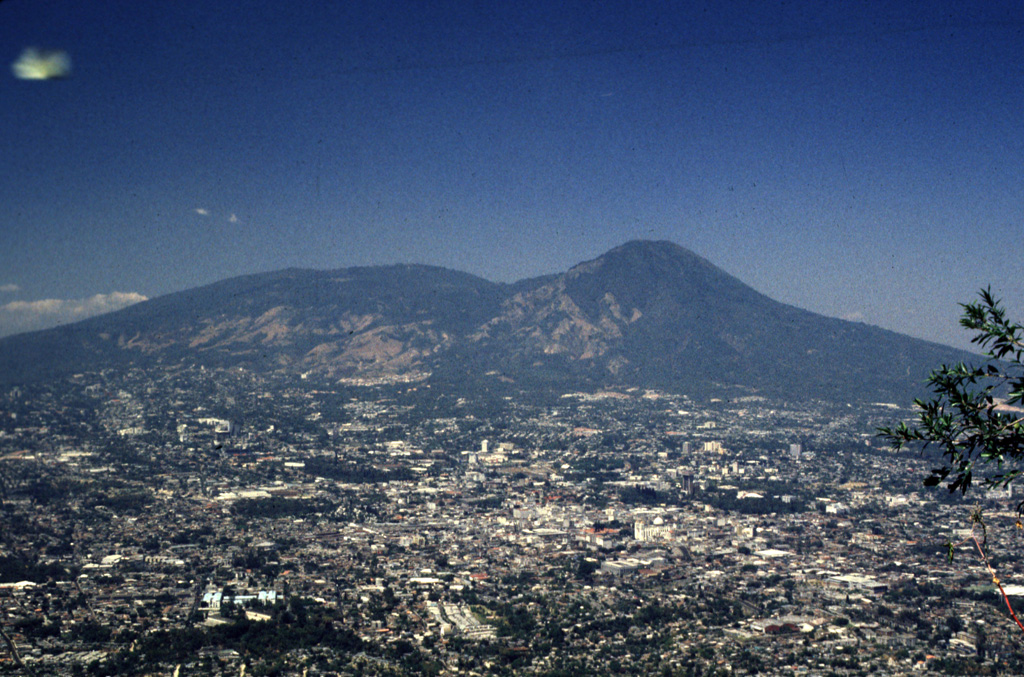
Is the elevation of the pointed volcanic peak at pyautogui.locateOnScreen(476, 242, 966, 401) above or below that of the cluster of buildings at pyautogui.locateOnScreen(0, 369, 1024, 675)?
above

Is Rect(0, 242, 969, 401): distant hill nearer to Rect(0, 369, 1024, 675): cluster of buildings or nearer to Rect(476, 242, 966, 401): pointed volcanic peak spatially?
Rect(476, 242, 966, 401): pointed volcanic peak

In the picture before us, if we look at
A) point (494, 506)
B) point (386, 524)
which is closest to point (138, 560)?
point (386, 524)

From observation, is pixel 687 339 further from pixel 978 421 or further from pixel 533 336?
pixel 978 421

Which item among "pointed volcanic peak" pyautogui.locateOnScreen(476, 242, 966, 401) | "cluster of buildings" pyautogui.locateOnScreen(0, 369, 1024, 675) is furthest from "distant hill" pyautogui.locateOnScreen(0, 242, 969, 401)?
"cluster of buildings" pyautogui.locateOnScreen(0, 369, 1024, 675)

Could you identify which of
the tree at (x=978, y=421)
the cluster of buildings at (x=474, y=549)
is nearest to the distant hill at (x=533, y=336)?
the cluster of buildings at (x=474, y=549)

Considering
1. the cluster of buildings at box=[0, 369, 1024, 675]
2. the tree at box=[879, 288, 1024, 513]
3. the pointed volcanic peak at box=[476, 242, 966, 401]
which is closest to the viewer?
the tree at box=[879, 288, 1024, 513]

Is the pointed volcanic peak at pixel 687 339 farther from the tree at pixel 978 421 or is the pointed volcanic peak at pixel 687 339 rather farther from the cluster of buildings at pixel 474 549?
the tree at pixel 978 421

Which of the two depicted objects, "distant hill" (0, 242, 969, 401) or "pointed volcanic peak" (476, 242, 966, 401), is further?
"pointed volcanic peak" (476, 242, 966, 401)

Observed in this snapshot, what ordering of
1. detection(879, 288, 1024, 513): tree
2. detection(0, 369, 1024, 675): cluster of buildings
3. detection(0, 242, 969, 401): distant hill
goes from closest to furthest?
detection(879, 288, 1024, 513): tree
detection(0, 369, 1024, 675): cluster of buildings
detection(0, 242, 969, 401): distant hill
